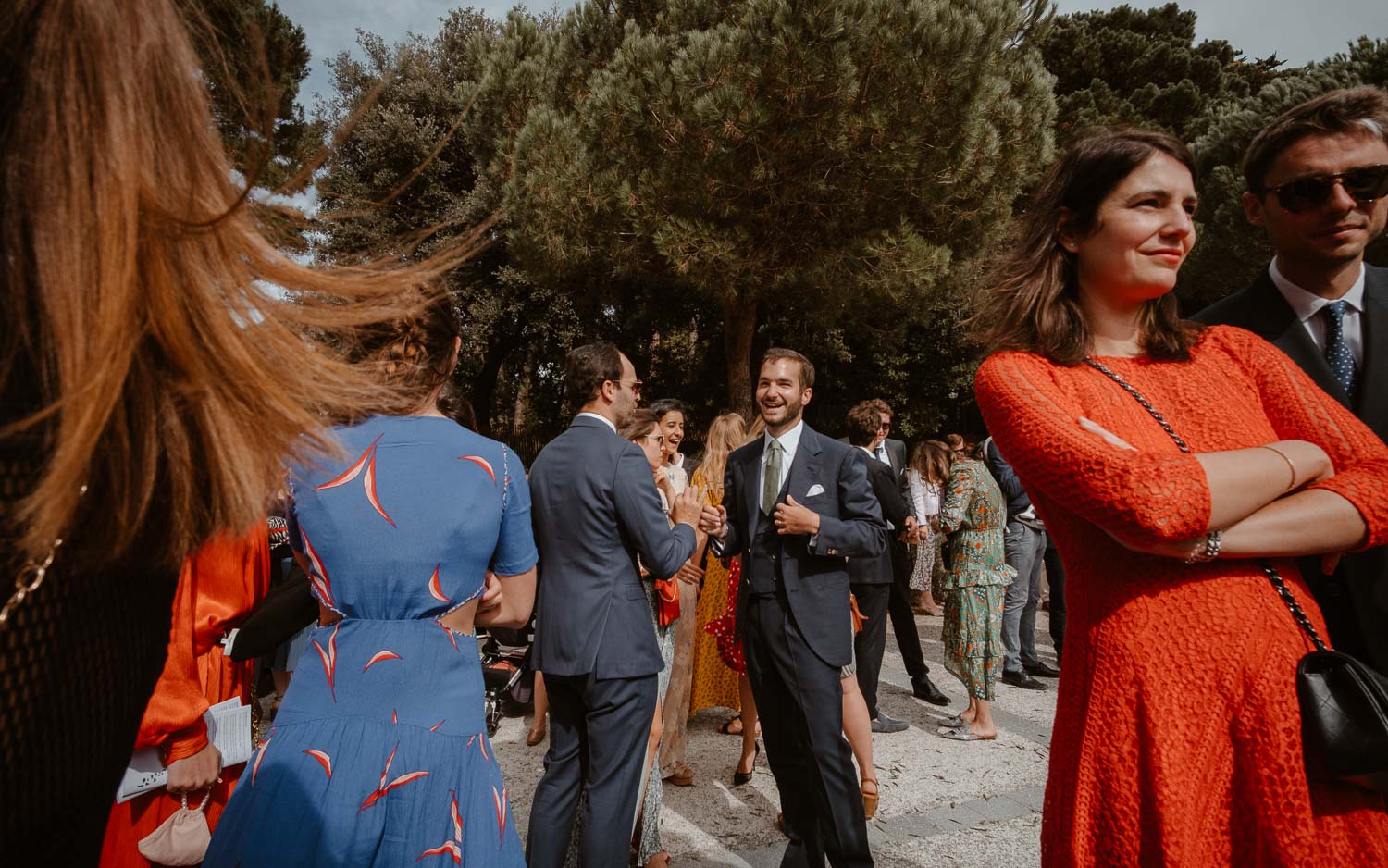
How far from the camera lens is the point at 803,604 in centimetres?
346

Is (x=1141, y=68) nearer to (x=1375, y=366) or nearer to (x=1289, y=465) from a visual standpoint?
(x=1375, y=366)

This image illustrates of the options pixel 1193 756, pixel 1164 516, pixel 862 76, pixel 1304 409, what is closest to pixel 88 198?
pixel 1164 516

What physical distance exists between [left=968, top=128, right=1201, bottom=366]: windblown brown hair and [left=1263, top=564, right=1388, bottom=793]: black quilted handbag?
0.67 m

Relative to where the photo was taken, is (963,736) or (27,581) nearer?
(27,581)

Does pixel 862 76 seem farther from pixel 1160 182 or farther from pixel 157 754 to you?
pixel 157 754

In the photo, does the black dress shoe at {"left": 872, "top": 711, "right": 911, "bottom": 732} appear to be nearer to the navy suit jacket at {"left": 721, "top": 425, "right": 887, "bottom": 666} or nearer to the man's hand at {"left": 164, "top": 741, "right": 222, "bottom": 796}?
the navy suit jacket at {"left": 721, "top": 425, "right": 887, "bottom": 666}

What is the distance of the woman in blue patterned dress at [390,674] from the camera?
1.52m

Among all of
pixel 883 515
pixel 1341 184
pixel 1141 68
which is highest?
pixel 1141 68

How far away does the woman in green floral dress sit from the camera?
553 cm

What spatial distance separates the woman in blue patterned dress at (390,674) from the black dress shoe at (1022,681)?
6.22 meters

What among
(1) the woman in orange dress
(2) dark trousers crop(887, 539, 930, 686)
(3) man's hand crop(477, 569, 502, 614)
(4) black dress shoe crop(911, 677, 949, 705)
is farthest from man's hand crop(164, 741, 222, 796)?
(4) black dress shoe crop(911, 677, 949, 705)

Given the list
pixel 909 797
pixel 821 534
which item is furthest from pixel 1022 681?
pixel 821 534

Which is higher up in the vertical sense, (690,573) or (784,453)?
(784,453)

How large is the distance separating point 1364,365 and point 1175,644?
3.42 ft
